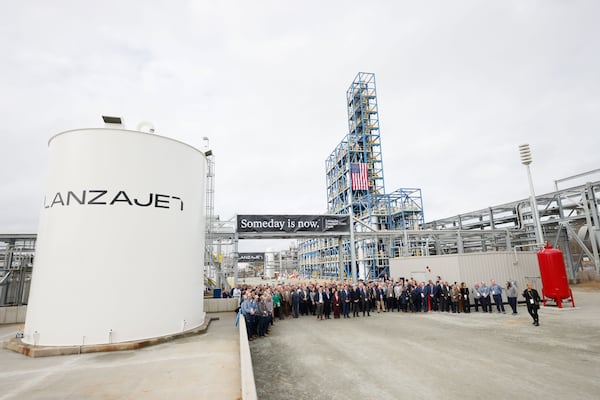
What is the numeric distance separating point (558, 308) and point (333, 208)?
132 ft

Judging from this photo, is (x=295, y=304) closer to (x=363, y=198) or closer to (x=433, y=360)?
(x=433, y=360)

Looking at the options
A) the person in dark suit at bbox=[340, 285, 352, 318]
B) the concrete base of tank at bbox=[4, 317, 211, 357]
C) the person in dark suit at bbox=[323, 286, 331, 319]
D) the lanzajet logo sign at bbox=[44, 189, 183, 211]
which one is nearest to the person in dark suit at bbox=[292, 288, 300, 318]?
the person in dark suit at bbox=[323, 286, 331, 319]

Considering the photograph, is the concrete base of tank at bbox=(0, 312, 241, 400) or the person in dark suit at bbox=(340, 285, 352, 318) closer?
the concrete base of tank at bbox=(0, 312, 241, 400)

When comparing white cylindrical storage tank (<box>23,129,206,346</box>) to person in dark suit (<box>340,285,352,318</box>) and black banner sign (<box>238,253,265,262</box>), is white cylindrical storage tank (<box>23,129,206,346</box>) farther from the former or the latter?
black banner sign (<box>238,253,265,262</box>)

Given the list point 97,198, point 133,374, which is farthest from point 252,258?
point 133,374

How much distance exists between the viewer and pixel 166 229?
436 inches

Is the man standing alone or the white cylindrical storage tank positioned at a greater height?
the white cylindrical storage tank

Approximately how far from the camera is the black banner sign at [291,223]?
24.2 metres

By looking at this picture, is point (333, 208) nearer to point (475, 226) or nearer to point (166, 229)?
point (475, 226)

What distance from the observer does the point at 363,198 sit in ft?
144

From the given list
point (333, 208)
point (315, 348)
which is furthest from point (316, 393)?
point (333, 208)

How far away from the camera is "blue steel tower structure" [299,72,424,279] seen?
4066 cm

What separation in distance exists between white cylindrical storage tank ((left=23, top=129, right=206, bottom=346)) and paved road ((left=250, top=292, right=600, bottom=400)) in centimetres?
399

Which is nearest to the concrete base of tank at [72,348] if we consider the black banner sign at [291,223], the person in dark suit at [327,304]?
the person in dark suit at [327,304]
